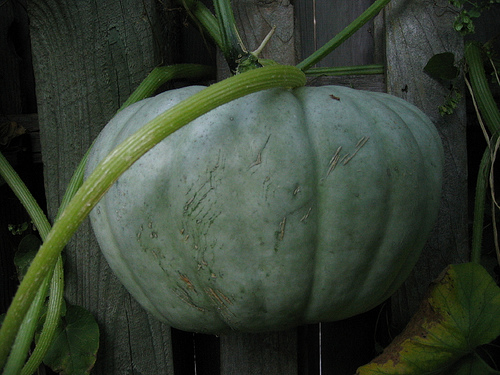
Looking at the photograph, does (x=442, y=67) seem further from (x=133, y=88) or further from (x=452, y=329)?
(x=133, y=88)

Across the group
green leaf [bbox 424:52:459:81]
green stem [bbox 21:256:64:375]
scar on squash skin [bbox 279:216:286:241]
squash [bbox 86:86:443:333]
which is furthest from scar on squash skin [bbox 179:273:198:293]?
green leaf [bbox 424:52:459:81]

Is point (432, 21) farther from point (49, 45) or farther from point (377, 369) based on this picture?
point (49, 45)

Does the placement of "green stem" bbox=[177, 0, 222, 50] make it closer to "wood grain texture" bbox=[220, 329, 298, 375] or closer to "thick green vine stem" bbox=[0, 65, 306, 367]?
"thick green vine stem" bbox=[0, 65, 306, 367]

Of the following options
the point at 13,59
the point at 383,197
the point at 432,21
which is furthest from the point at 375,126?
the point at 13,59

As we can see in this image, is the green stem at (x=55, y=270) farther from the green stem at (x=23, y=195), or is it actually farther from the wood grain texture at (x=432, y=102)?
the wood grain texture at (x=432, y=102)

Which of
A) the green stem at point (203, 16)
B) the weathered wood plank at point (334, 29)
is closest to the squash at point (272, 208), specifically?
the green stem at point (203, 16)
